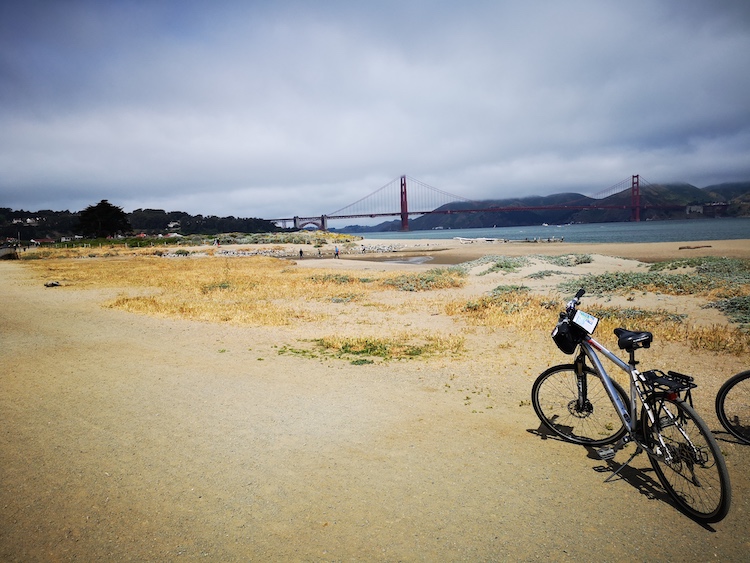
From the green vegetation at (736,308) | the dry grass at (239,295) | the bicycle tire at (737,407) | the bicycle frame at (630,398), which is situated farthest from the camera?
the dry grass at (239,295)

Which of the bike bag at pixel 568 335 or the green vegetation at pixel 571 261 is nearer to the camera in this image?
the bike bag at pixel 568 335

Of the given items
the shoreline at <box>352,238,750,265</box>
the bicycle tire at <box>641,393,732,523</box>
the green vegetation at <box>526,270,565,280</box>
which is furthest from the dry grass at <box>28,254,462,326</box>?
the shoreline at <box>352,238,750,265</box>

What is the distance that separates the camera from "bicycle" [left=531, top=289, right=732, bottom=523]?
147 inches

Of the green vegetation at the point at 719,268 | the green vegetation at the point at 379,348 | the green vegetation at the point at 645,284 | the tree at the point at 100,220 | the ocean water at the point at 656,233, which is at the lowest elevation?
the green vegetation at the point at 379,348

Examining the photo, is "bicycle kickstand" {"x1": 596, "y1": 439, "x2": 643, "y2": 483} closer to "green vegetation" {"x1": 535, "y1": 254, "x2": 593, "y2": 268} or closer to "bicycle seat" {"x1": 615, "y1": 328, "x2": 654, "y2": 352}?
"bicycle seat" {"x1": 615, "y1": 328, "x2": 654, "y2": 352}

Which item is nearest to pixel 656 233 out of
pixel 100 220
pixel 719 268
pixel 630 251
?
pixel 630 251

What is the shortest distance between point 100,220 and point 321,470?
114162 mm

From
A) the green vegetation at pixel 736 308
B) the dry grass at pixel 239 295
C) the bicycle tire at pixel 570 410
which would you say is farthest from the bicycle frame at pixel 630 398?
the dry grass at pixel 239 295

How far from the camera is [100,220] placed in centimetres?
9719

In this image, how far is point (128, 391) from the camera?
22.7 feet

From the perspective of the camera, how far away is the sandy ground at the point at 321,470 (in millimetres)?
3471

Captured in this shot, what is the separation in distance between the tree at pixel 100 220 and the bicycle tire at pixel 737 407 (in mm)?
115735

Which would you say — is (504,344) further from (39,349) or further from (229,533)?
(39,349)

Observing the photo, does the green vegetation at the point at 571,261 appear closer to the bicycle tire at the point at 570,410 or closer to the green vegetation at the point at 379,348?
the green vegetation at the point at 379,348
